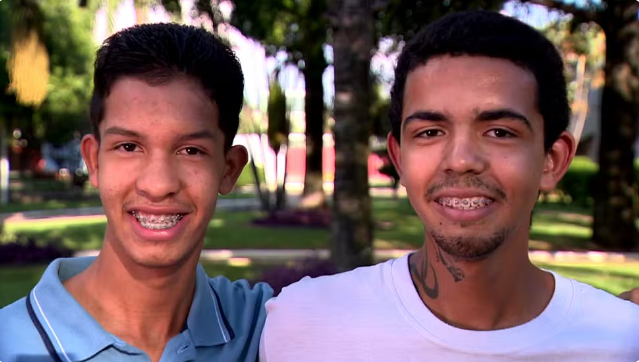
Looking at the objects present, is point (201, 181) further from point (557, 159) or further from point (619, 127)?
point (619, 127)

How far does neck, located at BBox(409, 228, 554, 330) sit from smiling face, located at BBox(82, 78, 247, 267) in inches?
30.9

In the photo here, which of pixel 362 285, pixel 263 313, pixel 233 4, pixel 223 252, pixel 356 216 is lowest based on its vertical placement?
pixel 223 252

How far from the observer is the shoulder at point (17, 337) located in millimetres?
1907

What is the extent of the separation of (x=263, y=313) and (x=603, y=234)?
12.0 m

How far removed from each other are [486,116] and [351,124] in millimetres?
4872

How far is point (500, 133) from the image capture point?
2.05 metres

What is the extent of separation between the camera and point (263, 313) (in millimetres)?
2432

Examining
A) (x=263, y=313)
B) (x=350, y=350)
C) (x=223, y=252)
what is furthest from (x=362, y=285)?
(x=223, y=252)

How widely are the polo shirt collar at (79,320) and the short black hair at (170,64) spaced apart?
50 cm

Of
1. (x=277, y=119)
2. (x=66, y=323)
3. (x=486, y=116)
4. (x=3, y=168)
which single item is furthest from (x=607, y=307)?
(x=3, y=168)

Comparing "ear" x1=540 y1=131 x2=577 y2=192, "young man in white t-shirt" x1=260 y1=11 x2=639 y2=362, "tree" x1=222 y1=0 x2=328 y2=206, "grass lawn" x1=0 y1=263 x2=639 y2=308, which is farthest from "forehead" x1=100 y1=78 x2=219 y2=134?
"tree" x1=222 y1=0 x2=328 y2=206

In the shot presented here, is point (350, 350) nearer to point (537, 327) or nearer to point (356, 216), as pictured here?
point (537, 327)

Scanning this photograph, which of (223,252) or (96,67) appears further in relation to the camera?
(223,252)

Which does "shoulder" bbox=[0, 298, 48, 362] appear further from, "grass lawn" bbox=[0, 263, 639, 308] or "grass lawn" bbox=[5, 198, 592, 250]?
"grass lawn" bbox=[5, 198, 592, 250]
